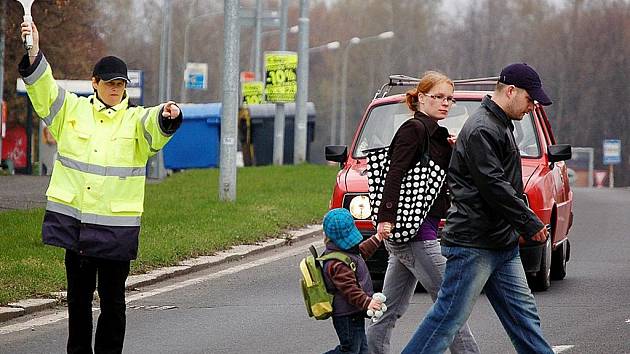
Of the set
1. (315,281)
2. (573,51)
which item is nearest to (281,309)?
(315,281)

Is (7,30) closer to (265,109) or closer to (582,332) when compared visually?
(265,109)

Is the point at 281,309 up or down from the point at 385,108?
down

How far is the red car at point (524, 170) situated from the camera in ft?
40.1

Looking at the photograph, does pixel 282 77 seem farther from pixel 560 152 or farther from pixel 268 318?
pixel 268 318

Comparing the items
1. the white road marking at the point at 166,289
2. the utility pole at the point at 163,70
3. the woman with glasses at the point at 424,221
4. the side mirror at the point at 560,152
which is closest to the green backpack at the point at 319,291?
the woman with glasses at the point at 424,221

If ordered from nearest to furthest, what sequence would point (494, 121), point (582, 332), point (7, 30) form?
point (494, 121), point (582, 332), point (7, 30)

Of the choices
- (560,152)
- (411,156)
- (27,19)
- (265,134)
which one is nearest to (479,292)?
(411,156)

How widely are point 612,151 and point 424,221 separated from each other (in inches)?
2302

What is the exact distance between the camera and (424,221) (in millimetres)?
8062

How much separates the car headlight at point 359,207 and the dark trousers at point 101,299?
4.31 metres

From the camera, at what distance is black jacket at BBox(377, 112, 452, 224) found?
26.3 feet

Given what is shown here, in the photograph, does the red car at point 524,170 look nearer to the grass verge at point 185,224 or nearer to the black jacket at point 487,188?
the grass verge at point 185,224

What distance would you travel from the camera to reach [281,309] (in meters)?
11.5

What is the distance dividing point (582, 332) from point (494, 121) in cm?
324
